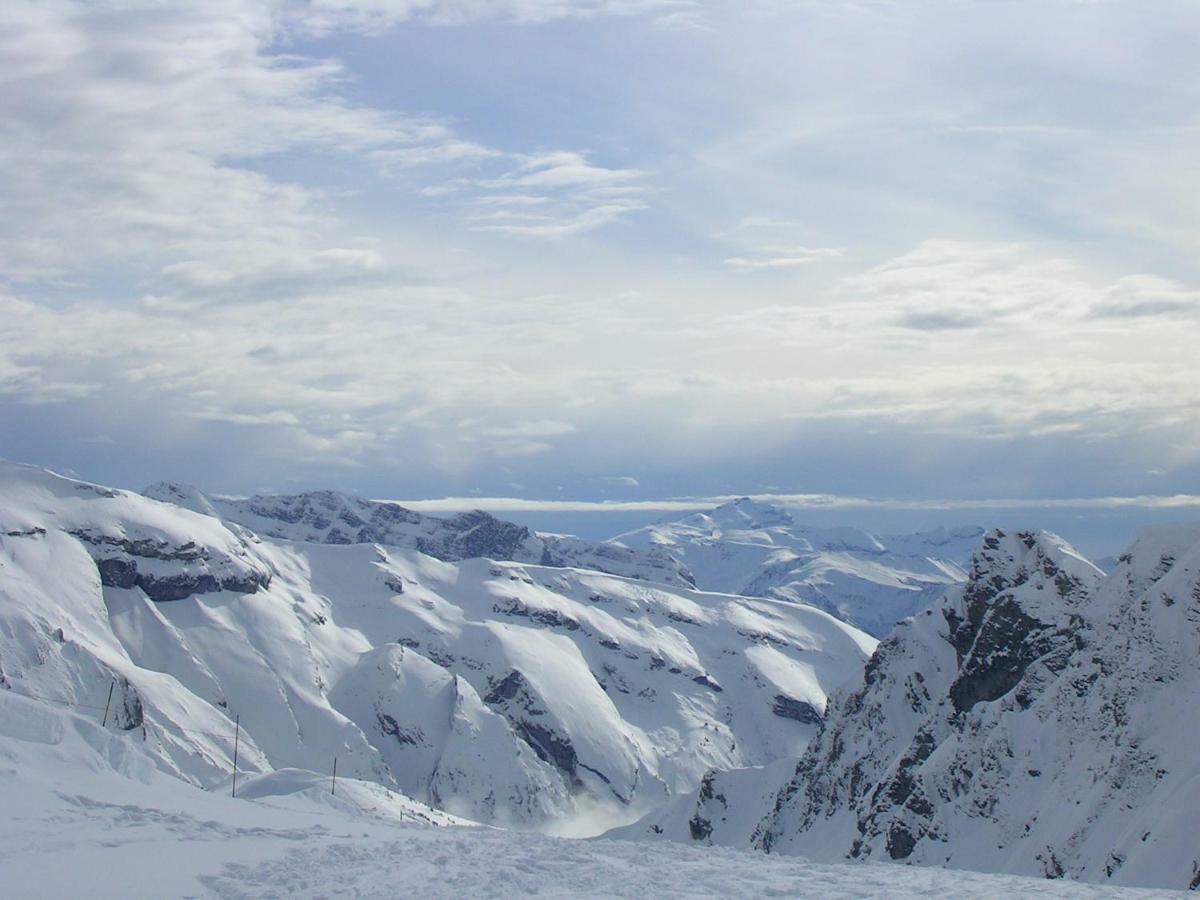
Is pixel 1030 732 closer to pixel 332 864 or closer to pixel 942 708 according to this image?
pixel 942 708

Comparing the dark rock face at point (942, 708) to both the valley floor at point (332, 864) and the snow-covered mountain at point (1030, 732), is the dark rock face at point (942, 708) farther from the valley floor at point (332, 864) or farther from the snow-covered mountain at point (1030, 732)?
the valley floor at point (332, 864)

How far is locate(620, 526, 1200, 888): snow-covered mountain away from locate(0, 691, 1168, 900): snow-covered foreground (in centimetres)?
6060

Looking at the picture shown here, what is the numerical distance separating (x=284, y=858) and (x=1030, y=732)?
4448 inches

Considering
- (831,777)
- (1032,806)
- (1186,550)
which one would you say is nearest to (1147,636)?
(1186,550)

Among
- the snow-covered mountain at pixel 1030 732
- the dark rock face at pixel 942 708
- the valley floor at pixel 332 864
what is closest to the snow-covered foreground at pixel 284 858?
the valley floor at pixel 332 864

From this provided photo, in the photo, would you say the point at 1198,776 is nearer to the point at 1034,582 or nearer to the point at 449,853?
the point at 1034,582

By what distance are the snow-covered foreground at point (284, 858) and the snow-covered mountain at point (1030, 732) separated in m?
60.6

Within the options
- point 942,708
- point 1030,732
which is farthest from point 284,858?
point 942,708

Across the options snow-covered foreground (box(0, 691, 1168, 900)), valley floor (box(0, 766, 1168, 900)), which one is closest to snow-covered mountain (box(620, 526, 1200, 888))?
valley floor (box(0, 766, 1168, 900))

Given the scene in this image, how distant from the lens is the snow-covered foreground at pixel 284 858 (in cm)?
3328

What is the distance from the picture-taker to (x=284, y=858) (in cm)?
3659

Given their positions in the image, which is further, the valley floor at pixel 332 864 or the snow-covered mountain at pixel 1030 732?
the snow-covered mountain at pixel 1030 732

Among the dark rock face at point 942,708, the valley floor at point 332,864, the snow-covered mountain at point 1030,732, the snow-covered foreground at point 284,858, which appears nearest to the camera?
the valley floor at point 332,864

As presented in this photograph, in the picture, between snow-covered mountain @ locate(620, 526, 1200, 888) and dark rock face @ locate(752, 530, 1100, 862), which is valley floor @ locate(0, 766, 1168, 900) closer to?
snow-covered mountain @ locate(620, 526, 1200, 888)
